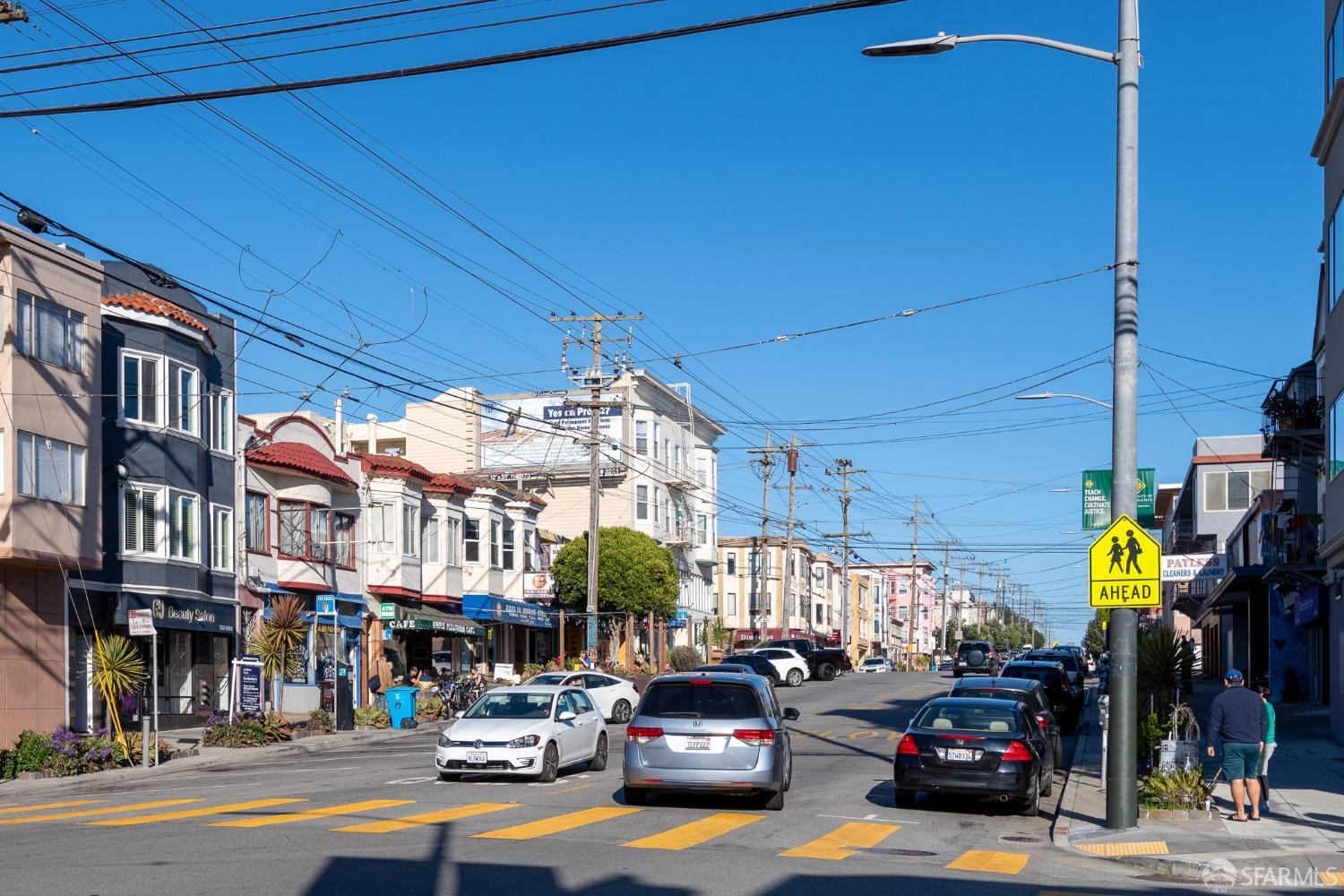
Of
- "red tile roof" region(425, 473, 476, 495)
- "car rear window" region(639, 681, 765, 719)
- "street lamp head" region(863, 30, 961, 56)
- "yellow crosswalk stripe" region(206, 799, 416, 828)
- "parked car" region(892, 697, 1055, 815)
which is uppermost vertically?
"street lamp head" region(863, 30, 961, 56)

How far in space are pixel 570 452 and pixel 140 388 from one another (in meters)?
39.5

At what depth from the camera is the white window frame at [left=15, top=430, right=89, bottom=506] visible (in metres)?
29.1

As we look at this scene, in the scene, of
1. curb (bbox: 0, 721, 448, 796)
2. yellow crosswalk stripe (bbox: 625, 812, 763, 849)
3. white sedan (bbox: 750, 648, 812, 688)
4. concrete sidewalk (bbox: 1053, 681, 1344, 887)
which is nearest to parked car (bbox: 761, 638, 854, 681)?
white sedan (bbox: 750, 648, 812, 688)

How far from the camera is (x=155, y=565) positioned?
34.2 metres

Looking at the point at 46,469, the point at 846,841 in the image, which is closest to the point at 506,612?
the point at 46,469

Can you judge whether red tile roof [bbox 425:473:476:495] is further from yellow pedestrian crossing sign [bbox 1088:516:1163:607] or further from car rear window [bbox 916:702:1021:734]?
yellow pedestrian crossing sign [bbox 1088:516:1163:607]

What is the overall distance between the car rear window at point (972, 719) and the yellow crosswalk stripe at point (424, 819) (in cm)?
538

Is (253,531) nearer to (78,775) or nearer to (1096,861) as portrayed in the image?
(78,775)

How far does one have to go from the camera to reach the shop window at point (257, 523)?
3956 cm

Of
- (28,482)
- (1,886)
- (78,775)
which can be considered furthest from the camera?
(28,482)

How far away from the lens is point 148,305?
3391 centimetres

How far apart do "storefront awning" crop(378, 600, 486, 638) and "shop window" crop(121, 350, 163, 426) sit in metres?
13.2

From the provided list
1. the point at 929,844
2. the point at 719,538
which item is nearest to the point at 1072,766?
the point at 929,844

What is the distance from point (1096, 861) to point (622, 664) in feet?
170
